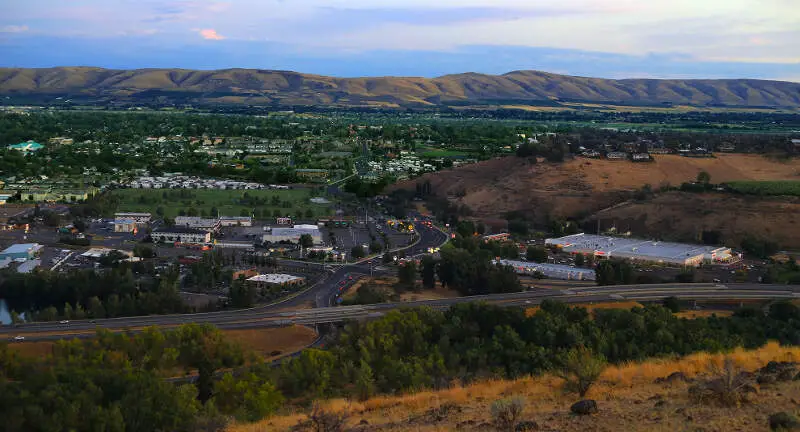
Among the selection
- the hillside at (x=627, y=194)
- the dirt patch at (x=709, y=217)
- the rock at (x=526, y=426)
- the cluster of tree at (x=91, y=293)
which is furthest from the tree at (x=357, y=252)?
the rock at (x=526, y=426)

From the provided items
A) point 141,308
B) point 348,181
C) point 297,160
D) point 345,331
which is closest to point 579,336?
point 345,331

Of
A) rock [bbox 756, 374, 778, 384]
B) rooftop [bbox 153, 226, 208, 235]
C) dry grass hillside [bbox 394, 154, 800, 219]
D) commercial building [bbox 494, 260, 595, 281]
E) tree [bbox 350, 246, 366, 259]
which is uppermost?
rock [bbox 756, 374, 778, 384]

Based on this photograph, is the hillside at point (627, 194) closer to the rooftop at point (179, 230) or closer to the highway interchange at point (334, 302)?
the highway interchange at point (334, 302)

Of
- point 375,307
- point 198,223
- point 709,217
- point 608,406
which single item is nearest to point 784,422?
point 608,406

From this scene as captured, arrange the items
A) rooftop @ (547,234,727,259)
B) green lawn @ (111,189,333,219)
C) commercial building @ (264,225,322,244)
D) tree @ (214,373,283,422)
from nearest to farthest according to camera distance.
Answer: tree @ (214,373,283,422) → rooftop @ (547,234,727,259) → commercial building @ (264,225,322,244) → green lawn @ (111,189,333,219)

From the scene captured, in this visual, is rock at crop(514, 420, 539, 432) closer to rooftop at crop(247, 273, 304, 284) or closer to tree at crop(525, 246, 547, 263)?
rooftop at crop(247, 273, 304, 284)

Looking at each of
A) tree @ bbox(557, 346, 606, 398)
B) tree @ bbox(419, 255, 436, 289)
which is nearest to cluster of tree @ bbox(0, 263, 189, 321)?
tree @ bbox(419, 255, 436, 289)
